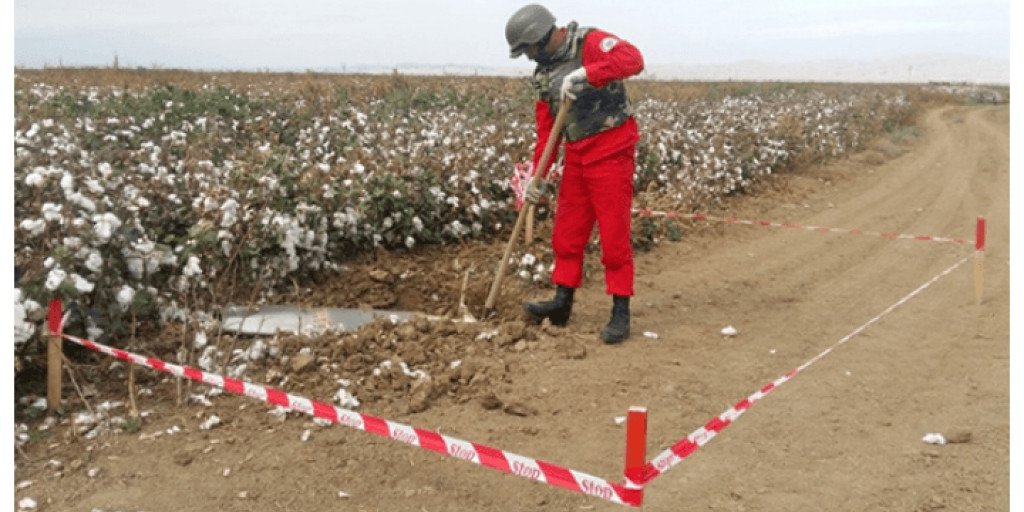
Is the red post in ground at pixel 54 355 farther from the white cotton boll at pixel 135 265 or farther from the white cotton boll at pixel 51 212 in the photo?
the white cotton boll at pixel 135 265

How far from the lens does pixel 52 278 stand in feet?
15.5

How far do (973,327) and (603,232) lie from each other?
2902 millimetres

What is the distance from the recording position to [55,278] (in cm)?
473

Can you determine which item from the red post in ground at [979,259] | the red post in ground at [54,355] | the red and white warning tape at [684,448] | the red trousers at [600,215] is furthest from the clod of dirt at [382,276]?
the red post in ground at [979,259]

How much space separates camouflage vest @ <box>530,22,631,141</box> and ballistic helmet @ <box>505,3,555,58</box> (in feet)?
0.55

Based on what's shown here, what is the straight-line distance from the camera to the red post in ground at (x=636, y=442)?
2.90m

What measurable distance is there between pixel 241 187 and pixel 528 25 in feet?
9.37

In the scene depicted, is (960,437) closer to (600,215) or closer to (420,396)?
(600,215)

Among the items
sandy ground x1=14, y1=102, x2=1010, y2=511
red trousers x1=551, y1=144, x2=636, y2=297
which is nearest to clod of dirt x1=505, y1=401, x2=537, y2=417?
sandy ground x1=14, y1=102, x2=1010, y2=511

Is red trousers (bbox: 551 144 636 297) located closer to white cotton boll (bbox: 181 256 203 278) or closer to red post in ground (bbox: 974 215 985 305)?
white cotton boll (bbox: 181 256 203 278)

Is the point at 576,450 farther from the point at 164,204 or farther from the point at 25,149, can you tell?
the point at 25,149

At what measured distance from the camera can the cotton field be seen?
530 centimetres

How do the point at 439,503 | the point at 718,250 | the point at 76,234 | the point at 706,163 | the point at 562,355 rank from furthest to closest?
the point at 706,163 → the point at 718,250 → the point at 562,355 → the point at 76,234 → the point at 439,503

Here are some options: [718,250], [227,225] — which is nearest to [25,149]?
[227,225]
